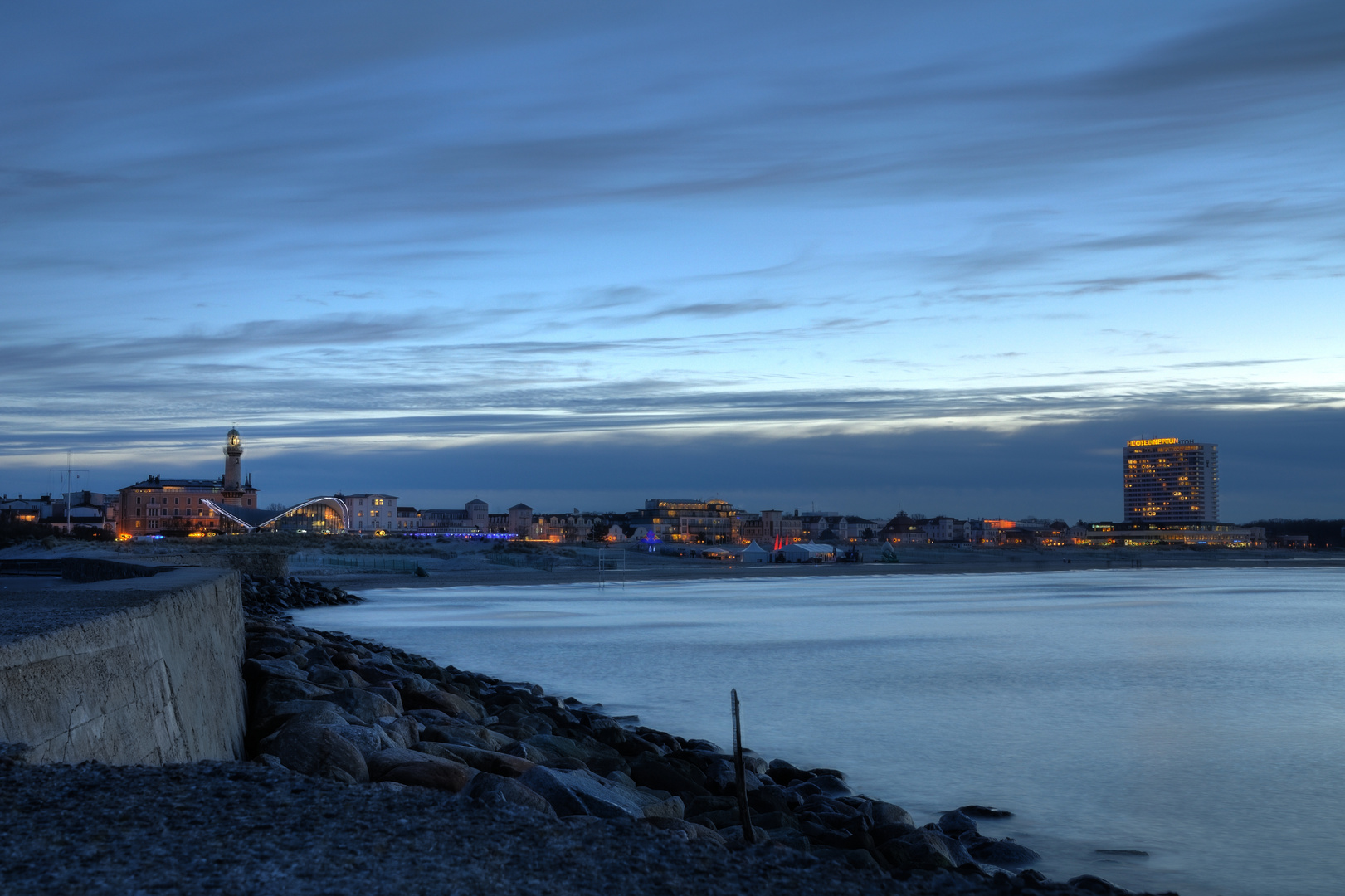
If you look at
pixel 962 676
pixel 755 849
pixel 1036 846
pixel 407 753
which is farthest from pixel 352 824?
pixel 962 676

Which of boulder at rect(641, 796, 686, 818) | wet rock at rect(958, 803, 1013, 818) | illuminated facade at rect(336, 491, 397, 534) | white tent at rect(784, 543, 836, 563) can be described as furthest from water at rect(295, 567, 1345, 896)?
illuminated facade at rect(336, 491, 397, 534)

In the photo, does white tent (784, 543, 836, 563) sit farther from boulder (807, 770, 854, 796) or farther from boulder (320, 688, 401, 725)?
boulder (320, 688, 401, 725)

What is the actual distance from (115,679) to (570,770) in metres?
3.93

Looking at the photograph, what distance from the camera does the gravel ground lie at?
3.58 meters

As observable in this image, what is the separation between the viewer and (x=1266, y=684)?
1809cm

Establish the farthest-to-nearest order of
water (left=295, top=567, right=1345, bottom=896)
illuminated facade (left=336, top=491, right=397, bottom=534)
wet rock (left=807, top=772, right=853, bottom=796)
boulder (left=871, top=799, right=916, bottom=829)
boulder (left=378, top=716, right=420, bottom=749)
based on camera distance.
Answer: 1. illuminated facade (left=336, top=491, right=397, bottom=534)
2. wet rock (left=807, top=772, right=853, bottom=796)
3. water (left=295, top=567, right=1345, bottom=896)
4. boulder (left=378, top=716, right=420, bottom=749)
5. boulder (left=871, top=799, right=916, bottom=829)

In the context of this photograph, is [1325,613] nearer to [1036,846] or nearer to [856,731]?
[856,731]

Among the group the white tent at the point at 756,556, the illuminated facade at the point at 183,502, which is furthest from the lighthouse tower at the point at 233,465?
the white tent at the point at 756,556

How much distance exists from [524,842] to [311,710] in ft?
16.1

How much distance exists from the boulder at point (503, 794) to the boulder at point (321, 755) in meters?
1.49

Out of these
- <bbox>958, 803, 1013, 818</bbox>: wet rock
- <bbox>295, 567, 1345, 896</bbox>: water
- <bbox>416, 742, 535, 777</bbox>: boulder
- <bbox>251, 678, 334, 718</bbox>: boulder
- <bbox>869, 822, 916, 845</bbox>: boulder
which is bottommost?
<bbox>295, 567, 1345, 896</bbox>: water

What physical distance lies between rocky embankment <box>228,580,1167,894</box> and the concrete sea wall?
52 cm

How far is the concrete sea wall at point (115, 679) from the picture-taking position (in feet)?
15.1

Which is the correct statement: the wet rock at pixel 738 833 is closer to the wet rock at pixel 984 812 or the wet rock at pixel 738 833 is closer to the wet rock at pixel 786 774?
the wet rock at pixel 984 812
